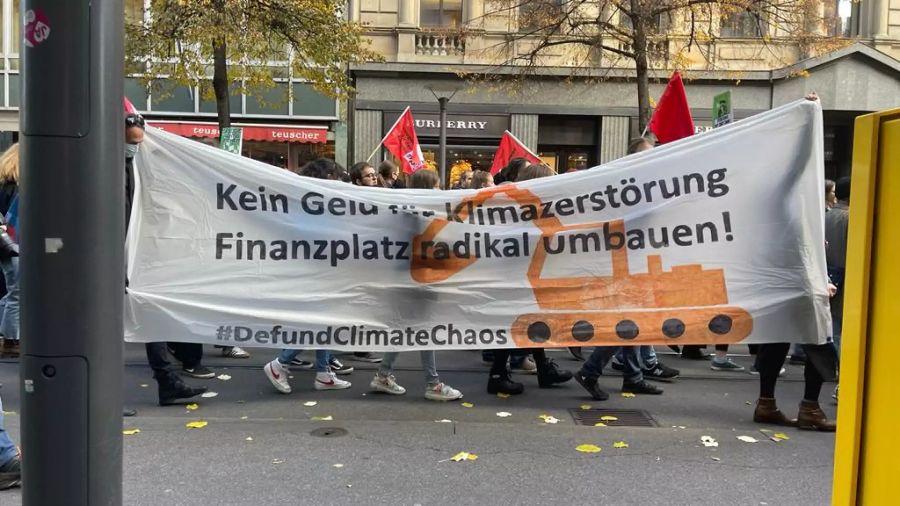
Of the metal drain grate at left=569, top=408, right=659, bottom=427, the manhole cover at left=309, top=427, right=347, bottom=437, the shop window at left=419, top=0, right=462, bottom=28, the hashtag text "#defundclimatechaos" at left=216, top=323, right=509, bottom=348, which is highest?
the shop window at left=419, top=0, right=462, bottom=28

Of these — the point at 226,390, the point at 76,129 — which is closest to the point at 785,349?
the point at 226,390

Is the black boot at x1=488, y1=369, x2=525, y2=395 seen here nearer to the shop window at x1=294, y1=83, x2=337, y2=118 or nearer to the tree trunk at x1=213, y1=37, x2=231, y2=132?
the tree trunk at x1=213, y1=37, x2=231, y2=132

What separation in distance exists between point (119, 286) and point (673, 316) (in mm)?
3815

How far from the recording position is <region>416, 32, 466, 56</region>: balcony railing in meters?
18.1

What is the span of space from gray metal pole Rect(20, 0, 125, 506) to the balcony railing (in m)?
16.8

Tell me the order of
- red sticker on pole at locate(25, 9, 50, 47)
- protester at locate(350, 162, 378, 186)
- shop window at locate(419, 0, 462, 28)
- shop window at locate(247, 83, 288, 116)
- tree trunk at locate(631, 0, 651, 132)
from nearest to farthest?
red sticker on pole at locate(25, 9, 50, 47) → protester at locate(350, 162, 378, 186) → tree trunk at locate(631, 0, 651, 132) → shop window at locate(247, 83, 288, 116) → shop window at locate(419, 0, 462, 28)

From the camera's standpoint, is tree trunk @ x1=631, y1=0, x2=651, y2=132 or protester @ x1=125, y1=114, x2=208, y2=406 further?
tree trunk @ x1=631, y1=0, x2=651, y2=132

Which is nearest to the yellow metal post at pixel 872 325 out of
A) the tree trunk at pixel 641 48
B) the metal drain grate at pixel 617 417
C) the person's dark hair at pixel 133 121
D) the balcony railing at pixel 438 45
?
the metal drain grate at pixel 617 417

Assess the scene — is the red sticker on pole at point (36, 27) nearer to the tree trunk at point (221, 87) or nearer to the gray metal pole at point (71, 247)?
the gray metal pole at point (71, 247)

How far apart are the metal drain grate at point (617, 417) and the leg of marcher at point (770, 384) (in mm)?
776

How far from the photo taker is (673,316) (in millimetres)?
4906

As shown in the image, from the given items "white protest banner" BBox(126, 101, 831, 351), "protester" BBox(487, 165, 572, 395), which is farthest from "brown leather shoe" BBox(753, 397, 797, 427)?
"protester" BBox(487, 165, 572, 395)

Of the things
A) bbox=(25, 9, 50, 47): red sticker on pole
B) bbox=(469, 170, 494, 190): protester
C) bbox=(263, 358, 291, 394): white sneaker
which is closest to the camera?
bbox=(25, 9, 50, 47): red sticker on pole

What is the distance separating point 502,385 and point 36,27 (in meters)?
4.46
